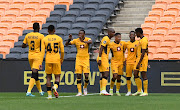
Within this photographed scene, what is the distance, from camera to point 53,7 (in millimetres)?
22688

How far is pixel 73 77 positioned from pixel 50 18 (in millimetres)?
5827

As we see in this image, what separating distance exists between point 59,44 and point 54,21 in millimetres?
9305

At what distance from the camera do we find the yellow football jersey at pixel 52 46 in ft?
40.0

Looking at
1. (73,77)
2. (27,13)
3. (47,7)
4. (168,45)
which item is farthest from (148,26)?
(27,13)

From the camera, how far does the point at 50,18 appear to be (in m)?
21.6

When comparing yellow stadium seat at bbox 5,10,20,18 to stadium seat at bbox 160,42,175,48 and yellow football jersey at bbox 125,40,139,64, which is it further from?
yellow football jersey at bbox 125,40,139,64

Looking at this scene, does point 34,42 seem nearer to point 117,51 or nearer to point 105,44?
point 105,44

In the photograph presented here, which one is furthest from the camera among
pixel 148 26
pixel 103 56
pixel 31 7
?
pixel 31 7

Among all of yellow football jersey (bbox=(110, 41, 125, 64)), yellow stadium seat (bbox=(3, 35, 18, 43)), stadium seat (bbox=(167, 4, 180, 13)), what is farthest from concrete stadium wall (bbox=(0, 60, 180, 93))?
stadium seat (bbox=(167, 4, 180, 13))

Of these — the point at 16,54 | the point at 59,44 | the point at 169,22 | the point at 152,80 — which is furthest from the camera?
the point at 169,22

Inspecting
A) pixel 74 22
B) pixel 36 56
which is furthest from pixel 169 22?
pixel 36 56

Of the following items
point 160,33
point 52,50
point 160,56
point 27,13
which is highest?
point 27,13

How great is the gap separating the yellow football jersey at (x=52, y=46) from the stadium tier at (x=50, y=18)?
6237 millimetres

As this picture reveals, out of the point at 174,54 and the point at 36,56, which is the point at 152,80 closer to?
the point at 174,54
